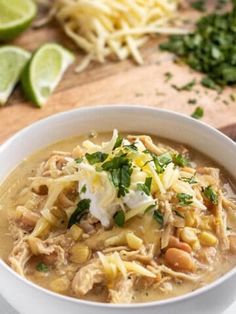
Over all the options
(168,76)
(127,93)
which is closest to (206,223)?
(127,93)

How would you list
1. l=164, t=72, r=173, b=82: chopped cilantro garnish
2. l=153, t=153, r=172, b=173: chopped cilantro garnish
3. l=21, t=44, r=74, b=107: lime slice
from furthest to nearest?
l=164, t=72, r=173, b=82: chopped cilantro garnish, l=21, t=44, r=74, b=107: lime slice, l=153, t=153, r=172, b=173: chopped cilantro garnish

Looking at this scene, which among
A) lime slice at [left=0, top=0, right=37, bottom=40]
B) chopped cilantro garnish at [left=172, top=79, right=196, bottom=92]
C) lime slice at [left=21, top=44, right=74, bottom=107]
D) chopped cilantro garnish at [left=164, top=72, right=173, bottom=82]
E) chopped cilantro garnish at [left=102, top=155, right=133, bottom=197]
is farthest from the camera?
lime slice at [left=0, top=0, right=37, bottom=40]

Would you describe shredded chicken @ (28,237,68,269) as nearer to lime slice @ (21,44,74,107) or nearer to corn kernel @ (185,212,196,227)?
corn kernel @ (185,212,196,227)

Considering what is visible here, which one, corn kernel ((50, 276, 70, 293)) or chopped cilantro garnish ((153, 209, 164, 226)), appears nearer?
corn kernel ((50, 276, 70, 293))

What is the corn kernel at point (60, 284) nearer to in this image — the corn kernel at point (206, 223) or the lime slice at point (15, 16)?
the corn kernel at point (206, 223)

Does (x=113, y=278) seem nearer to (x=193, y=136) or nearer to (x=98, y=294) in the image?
(x=98, y=294)

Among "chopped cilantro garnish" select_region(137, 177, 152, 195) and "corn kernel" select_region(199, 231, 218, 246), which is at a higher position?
"chopped cilantro garnish" select_region(137, 177, 152, 195)

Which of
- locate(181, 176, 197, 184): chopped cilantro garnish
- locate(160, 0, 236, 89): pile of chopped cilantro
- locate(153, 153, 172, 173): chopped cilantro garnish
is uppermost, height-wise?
locate(153, 153, 172, 173): chopped cilantro garnish

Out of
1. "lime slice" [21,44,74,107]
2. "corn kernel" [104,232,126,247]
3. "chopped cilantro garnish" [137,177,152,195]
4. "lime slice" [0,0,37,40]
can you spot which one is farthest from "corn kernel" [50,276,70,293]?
"lime slice" [0,0,37,40]
